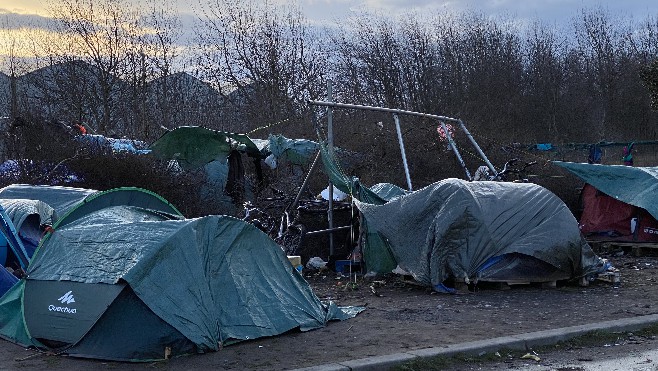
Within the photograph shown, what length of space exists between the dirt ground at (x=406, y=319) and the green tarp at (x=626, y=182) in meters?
2.30

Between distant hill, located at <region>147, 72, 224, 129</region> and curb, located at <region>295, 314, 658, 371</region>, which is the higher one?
distant hill, located at <region>147, 72, 224, 129</region>

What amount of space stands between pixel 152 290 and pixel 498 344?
11.5 ft

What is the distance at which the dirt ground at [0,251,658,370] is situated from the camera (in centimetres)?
771

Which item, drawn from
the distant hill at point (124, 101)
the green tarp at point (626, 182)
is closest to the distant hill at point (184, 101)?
the distant hill at point (124, 101)

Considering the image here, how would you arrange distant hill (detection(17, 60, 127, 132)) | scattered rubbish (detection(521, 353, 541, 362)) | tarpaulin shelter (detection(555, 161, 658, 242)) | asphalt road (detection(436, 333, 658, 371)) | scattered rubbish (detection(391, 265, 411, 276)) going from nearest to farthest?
asphalt road (detection(436, 333, 658, 371)), scattered rubbish (detection(521, 353, 541, 362)), scattered rubbish (detection(391, 265, 411, 276)), tarpaulin shelter (detection(555, 161, 658, 242)), distant hill (detection(17, 60, 127, 132))

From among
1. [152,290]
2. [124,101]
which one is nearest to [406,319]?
[152,290]

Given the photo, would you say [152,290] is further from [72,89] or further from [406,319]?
[72,89]

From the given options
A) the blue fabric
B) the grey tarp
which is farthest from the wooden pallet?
the blue fabric

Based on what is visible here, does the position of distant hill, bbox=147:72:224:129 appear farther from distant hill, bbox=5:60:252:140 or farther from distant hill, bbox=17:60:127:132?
distant hill, bbox=17:60:127:132

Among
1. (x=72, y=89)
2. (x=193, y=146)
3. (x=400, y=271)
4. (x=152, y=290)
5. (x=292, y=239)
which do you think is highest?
(x=72, y=89)

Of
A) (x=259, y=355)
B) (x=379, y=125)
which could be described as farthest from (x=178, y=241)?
(x=379, y=125)

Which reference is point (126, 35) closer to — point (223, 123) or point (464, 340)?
point (223, 123)

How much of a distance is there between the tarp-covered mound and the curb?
2.40m

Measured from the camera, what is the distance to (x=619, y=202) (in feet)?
55.1
